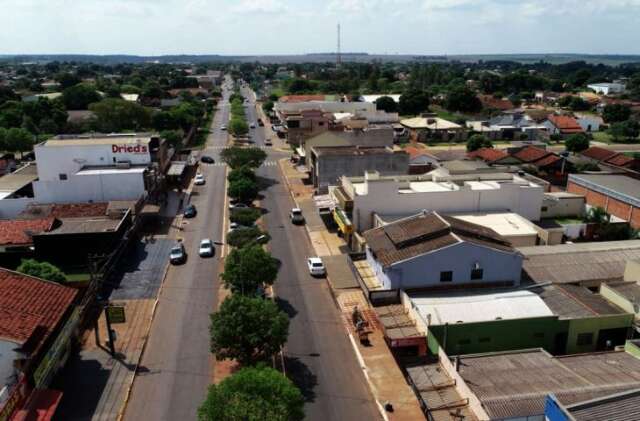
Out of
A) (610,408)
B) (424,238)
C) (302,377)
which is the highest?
(424,238)

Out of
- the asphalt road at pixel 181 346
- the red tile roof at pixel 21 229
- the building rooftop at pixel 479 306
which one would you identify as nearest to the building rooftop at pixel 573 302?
the building rooftop at pixel 479 306

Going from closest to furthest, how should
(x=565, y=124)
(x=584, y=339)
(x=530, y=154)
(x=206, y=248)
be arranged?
(x=584, y=339), (x=206, y=248), (x=530, y=154), (x=565, y=124)

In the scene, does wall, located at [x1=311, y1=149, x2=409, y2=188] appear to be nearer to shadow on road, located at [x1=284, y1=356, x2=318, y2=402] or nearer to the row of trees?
the row of trees

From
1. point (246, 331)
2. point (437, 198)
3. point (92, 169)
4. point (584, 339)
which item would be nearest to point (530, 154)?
point (437, 198)

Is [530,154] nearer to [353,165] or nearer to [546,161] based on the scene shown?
[546,161]

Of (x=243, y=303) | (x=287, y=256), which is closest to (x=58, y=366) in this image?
(x=243, y=303)

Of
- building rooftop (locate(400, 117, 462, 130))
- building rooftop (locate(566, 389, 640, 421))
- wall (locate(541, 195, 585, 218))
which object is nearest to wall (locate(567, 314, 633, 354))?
building rooftop (locate(566, 389, 640, 421))

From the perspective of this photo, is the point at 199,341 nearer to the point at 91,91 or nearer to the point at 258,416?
the point at 258,416
